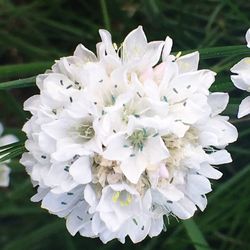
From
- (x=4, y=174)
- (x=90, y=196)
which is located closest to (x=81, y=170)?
(x=90, y=196)

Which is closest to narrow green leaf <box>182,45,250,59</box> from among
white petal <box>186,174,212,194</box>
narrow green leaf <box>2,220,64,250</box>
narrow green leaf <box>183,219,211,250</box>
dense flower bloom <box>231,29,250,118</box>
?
dense flower bloom <box>231,29,250,118</box>

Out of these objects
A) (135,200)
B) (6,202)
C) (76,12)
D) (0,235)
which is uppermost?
(135,200)

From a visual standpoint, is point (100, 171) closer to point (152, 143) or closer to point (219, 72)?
point (152, 143)

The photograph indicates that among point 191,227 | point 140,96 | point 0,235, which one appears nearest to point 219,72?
point 191,227

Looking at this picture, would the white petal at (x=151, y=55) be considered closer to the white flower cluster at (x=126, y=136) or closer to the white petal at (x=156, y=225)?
the white flower cluster at (x=126, y=136)

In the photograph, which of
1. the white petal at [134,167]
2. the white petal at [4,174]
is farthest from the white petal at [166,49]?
the white petal at [4,174]

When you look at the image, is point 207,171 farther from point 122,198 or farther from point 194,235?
point 194,235

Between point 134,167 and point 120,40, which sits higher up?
point 134,167
